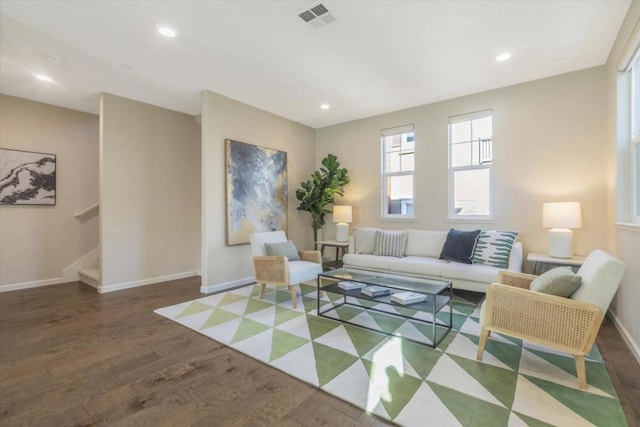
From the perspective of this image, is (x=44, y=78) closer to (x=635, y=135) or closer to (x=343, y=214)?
(x=343, y=214)

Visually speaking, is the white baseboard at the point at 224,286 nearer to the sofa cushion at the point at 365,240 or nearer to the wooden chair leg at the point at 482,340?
the sofa cushion at the point at 365,240

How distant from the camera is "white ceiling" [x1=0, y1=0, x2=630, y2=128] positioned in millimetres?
2516

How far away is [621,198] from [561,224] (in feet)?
1.90

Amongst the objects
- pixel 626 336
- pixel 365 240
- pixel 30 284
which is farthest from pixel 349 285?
pixel 30 284

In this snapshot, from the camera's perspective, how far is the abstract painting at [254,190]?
14.8 feet

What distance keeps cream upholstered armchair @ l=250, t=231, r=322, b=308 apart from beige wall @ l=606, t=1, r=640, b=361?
298 cm

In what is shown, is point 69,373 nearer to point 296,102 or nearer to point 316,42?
point 316,42

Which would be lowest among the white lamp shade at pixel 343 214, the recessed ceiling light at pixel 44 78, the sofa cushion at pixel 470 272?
the sofa cushion at pixel 470 272

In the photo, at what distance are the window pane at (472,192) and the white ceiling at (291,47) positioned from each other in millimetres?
1205

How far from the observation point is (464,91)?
14.0 ft

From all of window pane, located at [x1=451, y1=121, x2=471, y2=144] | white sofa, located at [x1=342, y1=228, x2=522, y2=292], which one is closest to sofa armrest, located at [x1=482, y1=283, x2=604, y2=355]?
white sofa, located at [x1=342, y1=228, x2=522, y2=292]

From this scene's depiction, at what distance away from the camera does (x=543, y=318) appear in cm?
200

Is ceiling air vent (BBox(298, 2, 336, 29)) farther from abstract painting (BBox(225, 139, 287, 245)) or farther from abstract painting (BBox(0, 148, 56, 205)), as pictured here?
abstract painting (BBox(0, 148, 56, 205))

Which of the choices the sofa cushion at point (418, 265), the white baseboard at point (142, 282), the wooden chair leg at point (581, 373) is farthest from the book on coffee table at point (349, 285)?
the white baseboard at point (142, 282)
